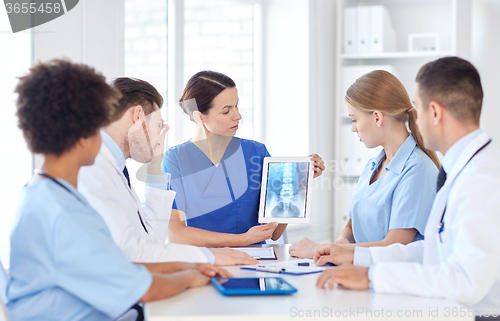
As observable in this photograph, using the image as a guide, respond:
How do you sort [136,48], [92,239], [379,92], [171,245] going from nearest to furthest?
[92,239] < [171,245] < [379,92] < [136,48]

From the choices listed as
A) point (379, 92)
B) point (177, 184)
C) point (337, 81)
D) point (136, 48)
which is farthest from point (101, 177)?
point (337, 81)

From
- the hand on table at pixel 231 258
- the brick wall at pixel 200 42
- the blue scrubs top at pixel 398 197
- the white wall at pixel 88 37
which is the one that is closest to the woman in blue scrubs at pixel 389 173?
the blue scrubs top at pixel 398 197

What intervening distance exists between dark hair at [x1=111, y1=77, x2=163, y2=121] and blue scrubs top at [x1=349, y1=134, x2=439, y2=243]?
873 mm

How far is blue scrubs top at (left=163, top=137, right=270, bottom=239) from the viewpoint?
1.98m

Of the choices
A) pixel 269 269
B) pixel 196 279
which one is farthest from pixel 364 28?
pixel 196 279

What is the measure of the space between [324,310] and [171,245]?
549 millimetres

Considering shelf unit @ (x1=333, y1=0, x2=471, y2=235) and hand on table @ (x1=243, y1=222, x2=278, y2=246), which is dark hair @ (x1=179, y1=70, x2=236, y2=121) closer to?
hand on table @ (x1=243, y1=222, x2=278, y2=246)

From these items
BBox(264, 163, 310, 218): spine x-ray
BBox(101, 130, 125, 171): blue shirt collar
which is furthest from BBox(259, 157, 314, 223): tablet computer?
BBox(101, 130, 125, 171): blue shirt collar

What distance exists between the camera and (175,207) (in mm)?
1926

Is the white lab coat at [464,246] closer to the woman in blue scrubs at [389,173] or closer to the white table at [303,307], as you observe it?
the white table at [303,307]

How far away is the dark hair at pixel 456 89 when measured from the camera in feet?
3.97

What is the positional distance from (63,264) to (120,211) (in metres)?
0.34

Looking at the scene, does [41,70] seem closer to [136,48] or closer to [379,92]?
[379,92]

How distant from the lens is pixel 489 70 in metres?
3.46
